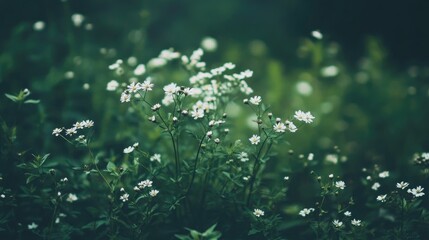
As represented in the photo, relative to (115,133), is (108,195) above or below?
below

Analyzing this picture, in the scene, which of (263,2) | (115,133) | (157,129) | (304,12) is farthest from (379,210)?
(263,2)

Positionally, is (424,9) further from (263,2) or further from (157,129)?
(157,129)

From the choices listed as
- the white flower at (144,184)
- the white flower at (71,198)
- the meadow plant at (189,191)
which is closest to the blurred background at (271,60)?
the meadow plant at (189,191)

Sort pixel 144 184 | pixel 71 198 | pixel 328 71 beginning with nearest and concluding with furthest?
pixel 144 184 < pixel 71 198 < pixel 328 71

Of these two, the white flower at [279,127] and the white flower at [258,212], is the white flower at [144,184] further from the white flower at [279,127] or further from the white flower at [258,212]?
the white flower at [279,127]

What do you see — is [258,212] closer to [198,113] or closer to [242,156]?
[242,156]

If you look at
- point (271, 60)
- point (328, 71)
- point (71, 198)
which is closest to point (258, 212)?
point (71, 198)

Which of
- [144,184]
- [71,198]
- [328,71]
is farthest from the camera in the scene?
[328,71]

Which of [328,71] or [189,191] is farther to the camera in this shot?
[328,71]
